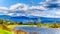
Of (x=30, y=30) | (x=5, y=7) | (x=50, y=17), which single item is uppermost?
(x=5, y=7)

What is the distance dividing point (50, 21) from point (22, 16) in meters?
0.42

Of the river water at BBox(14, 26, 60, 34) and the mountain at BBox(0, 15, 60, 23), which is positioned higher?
the mountain at BBox(0, 15, 60, 23)

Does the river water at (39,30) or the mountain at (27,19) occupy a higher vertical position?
the mountain at (27,19)

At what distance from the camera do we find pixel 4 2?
8.70 feet

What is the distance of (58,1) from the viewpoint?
8.65 ft

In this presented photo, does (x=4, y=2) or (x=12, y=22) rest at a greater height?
(x=4, y=2)

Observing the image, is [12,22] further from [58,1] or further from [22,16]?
[58,1]

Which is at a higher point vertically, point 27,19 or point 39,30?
point 27,19

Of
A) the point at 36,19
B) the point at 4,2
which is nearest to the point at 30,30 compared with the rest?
the point at 36,19

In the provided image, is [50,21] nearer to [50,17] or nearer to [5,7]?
[50,17]

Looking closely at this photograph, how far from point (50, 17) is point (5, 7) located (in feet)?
2.27

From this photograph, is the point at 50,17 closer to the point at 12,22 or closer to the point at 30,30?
the point at 30,30

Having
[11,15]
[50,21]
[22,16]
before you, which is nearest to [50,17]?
[50,21]

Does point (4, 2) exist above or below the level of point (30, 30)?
above
